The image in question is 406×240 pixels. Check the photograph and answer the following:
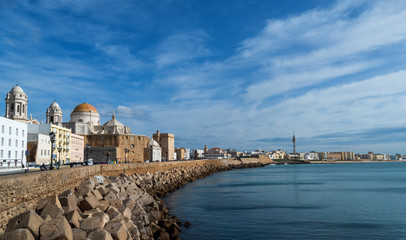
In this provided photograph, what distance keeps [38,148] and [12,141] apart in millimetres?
8263

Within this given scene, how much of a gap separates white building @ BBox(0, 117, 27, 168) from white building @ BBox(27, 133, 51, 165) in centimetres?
489

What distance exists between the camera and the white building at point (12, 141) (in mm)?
33344

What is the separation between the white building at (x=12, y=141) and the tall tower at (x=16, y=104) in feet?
52.6

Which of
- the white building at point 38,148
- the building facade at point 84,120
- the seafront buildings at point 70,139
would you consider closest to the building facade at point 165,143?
the seafront buildings at point 70,139

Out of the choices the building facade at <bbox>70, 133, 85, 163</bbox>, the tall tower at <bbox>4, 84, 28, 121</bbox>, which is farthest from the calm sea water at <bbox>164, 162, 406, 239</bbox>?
the tall tower at <bbox>4, 84, 28, 121</bbox>

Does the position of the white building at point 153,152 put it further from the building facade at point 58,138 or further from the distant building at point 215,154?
the distant building at point 215,154

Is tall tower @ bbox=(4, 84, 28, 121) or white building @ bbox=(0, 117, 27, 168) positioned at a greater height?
tall tower @ bbox=(4, 84, 28, 121)

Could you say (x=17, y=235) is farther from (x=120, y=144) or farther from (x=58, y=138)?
(x=120, y=144)

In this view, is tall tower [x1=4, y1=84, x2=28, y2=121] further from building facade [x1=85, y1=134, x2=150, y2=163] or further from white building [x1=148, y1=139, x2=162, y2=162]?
white building [x1=148, y1=139, x2=162, y2=162]

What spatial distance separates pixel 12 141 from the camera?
35406 millimetres

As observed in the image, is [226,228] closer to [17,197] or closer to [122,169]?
[17,197]

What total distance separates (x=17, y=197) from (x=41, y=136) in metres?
38.2

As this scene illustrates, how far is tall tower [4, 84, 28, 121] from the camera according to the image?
170 feet

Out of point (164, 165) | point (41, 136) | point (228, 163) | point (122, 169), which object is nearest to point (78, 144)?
point (41, 136)
